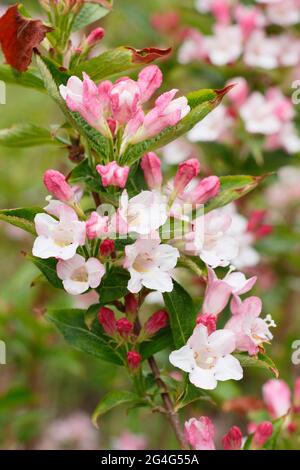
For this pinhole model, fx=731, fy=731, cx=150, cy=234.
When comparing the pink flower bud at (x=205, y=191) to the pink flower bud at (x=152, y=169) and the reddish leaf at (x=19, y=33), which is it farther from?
the reddish leaf at (x=19, y=33)

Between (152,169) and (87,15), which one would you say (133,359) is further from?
(87,15)

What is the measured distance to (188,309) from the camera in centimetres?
114

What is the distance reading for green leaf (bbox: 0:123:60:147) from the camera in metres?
1.22

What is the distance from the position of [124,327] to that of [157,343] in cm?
7

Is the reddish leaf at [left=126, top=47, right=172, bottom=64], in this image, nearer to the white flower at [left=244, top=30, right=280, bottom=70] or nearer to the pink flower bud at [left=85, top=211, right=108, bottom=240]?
the pink flower bud at [left=85, top=211, right=108, bottom=240]

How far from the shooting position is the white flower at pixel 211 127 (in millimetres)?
1955

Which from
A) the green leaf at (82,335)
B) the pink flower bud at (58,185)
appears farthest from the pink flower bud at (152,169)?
the green leaf at (82,335)

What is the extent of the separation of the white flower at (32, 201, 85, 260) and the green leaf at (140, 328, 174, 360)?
0.23 m

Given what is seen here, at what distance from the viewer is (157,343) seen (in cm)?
117

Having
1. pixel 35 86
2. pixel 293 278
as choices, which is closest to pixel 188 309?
pixel 35 86

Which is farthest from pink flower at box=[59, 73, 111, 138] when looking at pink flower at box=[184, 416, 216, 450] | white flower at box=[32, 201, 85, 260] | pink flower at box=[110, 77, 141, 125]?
pink flower at box=[184, 416, 216, 450]

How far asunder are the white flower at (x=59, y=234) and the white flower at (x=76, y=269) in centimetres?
3

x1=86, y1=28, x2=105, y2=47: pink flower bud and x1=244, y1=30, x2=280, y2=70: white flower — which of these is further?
x1=244, y1=30, x2=280, y2=70: white flower

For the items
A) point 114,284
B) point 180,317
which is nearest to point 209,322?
point 180,317
